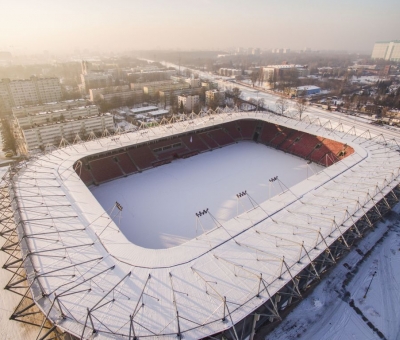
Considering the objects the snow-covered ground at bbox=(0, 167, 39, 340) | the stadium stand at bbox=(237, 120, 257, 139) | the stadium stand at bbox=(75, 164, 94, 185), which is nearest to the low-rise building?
the stadium stand at bbox=(75, 164, 94, 185)

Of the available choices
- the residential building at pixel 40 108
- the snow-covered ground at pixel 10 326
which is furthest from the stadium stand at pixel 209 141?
the residential building at pixel 40 108

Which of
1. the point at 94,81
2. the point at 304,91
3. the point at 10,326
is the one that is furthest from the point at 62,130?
the point at 304,91

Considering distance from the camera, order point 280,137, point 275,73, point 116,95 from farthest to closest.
A: 1. point 275,73
2. point 116,95
3. point 280,137

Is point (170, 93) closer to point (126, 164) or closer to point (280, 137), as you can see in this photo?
point (280, 137)

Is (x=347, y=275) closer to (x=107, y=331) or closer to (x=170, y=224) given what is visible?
(x=170, y=224)

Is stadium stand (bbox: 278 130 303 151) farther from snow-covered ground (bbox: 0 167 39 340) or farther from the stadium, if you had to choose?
snow-covered ground (bbox: 0 167 39 340)
